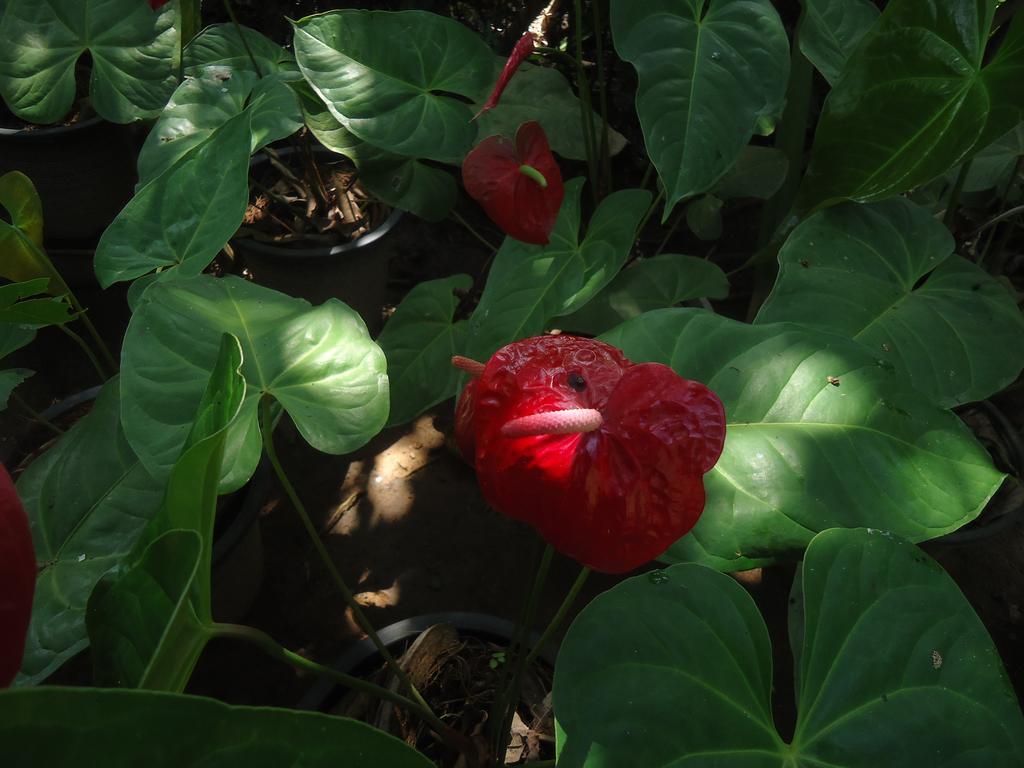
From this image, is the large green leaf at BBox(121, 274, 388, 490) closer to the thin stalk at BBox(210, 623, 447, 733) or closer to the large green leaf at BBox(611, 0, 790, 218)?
the thin stalk at BBox(210, 623, 447, 733)

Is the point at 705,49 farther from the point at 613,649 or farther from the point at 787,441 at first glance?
the point at 613,649

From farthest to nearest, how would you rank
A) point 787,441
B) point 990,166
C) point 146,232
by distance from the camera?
point 990,166
point 146,232
point 787,441

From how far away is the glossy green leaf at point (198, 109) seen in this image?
1.03 metres

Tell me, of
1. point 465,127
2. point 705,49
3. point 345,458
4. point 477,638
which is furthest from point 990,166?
point 345,458

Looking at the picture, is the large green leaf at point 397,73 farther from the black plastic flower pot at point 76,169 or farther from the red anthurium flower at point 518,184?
the black plastic flower pot at point 76,169

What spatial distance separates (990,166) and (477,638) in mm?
1050

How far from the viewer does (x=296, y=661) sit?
54 centimetres

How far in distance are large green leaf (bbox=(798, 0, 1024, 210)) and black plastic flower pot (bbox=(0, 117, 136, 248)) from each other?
1.39 metres

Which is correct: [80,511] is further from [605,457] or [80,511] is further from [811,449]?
[811,449]

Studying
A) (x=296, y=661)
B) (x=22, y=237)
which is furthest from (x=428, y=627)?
(x=22, y=237)

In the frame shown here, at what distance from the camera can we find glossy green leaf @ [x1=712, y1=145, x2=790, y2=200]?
3.74 ft

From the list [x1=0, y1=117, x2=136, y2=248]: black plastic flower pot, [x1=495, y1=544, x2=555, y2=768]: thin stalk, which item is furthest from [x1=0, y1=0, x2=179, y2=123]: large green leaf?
[x1=495, y1=544, x2=555, y2=768]: thin stalk

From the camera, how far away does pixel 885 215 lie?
0.88 metres

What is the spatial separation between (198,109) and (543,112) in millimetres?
551
